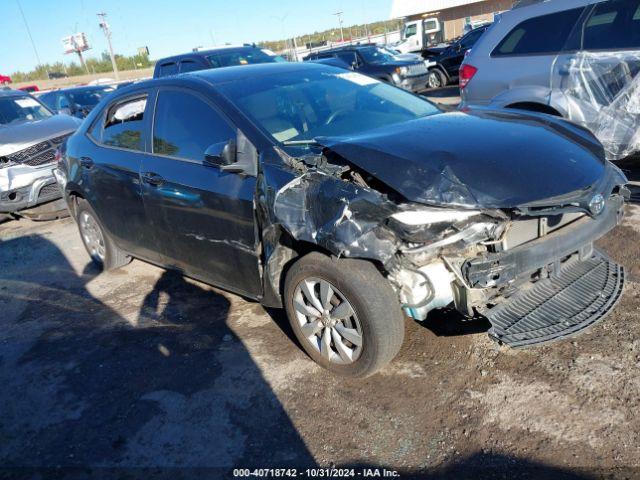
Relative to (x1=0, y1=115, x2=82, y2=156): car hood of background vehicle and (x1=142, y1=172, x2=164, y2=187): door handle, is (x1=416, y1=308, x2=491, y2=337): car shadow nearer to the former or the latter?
(x1=142, y1=172, x2=164, y2=187): door handle

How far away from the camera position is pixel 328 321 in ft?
10.2

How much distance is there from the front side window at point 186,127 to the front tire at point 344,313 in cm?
111

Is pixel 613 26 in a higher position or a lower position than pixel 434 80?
higher

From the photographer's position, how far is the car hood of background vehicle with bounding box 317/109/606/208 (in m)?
2.71

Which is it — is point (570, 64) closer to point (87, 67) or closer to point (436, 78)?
point (436, 78)

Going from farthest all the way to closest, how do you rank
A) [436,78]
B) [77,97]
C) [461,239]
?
[436,78], [77,97], [461,239]

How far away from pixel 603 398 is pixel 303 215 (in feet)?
5.92

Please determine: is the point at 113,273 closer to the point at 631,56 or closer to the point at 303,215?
the point at 303,215

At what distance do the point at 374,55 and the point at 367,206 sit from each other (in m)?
14.2

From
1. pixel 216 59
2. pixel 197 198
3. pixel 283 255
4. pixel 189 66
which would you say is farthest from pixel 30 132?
pixel 283 255

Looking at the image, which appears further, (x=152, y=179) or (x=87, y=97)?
(x=87, y=97)

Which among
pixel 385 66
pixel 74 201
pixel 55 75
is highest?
pixel 55 75

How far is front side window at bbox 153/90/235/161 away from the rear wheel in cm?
1350

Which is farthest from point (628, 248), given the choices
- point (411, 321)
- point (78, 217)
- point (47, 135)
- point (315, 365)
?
point (47, 135)
